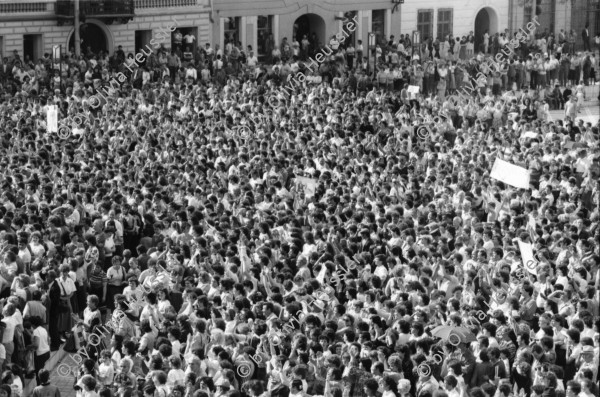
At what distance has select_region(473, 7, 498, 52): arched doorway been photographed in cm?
6288

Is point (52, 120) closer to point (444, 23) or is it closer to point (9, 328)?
point (9, 328)

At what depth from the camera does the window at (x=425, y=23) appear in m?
61.2

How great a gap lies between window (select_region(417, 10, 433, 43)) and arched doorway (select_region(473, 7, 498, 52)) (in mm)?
2306

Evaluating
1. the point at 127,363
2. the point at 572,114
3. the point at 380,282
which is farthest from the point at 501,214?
the point at 572,114

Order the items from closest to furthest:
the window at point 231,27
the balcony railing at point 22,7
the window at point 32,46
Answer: the balcony railing at point 22,7
the window at point 32,46
the window at point 231,27

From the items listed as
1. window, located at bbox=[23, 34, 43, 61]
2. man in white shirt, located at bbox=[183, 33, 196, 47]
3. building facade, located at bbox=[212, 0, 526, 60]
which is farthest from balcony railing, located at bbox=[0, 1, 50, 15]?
building facade, located at bbox=[212, 0, 526, 60]

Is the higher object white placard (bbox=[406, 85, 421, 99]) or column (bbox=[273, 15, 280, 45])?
column (bbox=[273, 15, 280, 45])

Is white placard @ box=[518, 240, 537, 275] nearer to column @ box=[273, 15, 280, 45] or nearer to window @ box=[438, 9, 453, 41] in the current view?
column @ box=[273, 15, 280, 45]

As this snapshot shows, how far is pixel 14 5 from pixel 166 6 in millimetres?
6313

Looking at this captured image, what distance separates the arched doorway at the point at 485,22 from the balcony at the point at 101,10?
16694mm

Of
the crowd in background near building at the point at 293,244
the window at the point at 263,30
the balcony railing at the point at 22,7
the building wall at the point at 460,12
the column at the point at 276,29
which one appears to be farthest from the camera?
the building wall at the point at 460,12

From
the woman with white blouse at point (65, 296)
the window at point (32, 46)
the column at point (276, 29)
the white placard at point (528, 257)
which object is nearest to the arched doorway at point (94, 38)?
the window at point (32, 46)

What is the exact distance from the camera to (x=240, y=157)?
3173 cm

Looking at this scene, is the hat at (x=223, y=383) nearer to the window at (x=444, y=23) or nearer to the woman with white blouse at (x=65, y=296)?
the woman with white blouse at (x=65, y=296)
